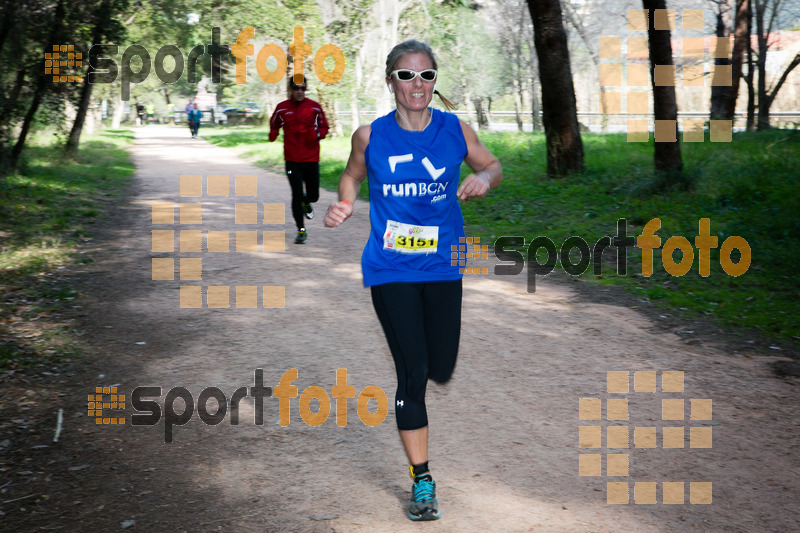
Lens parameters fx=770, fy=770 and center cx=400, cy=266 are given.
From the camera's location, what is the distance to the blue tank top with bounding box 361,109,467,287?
12.5 ft

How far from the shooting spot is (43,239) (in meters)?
11.6

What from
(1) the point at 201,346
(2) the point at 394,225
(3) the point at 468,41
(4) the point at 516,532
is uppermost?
(3) the point at 468,41

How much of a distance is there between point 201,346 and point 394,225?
11.6 feet

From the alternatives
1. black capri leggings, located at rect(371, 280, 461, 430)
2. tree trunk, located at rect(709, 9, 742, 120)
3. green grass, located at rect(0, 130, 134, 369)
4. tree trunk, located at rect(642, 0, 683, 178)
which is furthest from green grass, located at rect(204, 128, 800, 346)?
tree trunk, located at rect(709, 9, 742, 120)

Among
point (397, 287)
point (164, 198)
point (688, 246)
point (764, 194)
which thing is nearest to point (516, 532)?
point (397, 287)

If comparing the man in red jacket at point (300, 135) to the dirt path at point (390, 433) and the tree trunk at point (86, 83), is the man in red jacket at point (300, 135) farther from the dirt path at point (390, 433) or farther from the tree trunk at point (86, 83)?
the tree trunk at point (86, 83)

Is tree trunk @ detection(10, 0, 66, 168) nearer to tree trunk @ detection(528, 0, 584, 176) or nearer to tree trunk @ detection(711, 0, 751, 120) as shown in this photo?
tree trunk @ detection(528, 0, 584, 176)

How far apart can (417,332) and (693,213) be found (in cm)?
969

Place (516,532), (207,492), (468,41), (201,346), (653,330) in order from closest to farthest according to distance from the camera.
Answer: (516,532) → (207,492) → (201,346) → (653,330) → (468,41)

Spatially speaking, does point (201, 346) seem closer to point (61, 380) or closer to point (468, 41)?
point (61, 380)

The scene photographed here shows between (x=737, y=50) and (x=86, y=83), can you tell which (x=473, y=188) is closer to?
(x=86, y=83)

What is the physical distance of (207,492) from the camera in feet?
13.5
